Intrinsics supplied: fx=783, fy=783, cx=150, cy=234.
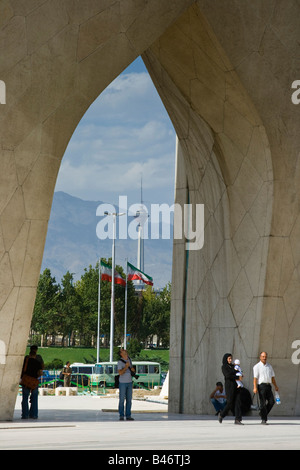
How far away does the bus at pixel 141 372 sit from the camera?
42.5 m

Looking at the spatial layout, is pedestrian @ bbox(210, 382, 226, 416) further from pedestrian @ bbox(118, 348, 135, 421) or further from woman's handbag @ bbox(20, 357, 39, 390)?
woman's handbag @ bbox(20, 357, 39, 390)

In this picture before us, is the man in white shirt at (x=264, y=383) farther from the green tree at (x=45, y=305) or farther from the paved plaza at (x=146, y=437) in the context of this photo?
the green tree at (x=45, y=305)

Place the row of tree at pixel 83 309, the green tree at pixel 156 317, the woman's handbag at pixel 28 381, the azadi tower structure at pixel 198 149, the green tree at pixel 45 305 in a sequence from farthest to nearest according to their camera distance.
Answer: the green tree at pixel 156 317, the row of tree at pixel 83 309, the green tree at pixel 45 305, the woman's handbag at pixel 28 381, the azadi tower structure at pixel 198 149

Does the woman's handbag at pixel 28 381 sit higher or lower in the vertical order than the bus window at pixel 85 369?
higher

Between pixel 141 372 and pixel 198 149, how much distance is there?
28.4 metres

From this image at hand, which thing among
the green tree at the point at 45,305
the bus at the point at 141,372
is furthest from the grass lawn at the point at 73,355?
the bus at the point at 141,372

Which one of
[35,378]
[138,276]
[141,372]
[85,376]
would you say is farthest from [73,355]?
[35,378]

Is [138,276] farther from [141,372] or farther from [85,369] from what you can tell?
[85,369]

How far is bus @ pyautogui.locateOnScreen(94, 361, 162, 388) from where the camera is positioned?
42469 mm

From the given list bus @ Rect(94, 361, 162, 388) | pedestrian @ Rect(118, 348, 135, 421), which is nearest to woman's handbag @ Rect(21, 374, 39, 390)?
pedestrian @ Rect(118, 348, 135, 421)

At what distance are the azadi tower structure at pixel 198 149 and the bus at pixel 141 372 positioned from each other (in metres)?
22.5

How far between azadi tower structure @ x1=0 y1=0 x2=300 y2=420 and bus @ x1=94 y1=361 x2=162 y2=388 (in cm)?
2253
